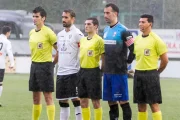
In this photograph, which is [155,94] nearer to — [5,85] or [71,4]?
[5,85]

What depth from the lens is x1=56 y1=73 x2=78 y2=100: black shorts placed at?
1128cm

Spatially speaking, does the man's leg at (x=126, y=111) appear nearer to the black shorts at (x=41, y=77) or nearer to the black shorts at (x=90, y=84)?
the black shorts at (x=90, y=84)

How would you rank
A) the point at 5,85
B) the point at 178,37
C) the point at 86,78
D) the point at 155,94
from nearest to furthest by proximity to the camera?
1. the point at 155,94
2. the point at 86,78
3. the point at 5,85
4. the point at 178,37

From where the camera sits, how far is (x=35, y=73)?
11.5 metres

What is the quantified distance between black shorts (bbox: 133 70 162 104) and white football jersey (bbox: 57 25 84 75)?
55.3 inches

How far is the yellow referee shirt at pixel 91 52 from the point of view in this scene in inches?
431

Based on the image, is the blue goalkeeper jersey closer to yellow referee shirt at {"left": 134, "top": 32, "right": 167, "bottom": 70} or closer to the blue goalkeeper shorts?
the blue goalkeeper shorts

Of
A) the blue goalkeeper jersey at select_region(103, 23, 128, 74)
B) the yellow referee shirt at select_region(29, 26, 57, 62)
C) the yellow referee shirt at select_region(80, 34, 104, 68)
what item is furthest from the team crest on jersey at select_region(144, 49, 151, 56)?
the yellow referee shirt at select_region(29, 26, 57, 62)

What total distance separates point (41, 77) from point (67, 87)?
555 millimetres

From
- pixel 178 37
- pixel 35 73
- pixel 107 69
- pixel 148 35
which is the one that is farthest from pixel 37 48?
pixel 178 37

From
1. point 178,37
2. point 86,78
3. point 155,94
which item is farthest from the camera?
point 178,37

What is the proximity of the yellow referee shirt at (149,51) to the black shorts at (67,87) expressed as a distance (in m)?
1.47

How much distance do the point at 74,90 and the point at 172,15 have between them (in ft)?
70.0

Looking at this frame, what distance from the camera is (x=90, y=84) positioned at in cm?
1098
